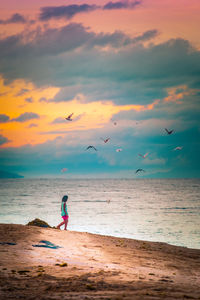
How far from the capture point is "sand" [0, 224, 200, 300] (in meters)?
7.20

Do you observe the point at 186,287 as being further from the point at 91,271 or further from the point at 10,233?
the point at 10,233

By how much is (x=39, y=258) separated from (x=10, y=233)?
4.26 meters

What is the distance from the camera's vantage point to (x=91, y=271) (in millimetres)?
9477

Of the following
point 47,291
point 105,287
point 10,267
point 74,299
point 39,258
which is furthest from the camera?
point 39,258

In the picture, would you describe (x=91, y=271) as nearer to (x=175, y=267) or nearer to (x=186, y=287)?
(x=186, y=287)

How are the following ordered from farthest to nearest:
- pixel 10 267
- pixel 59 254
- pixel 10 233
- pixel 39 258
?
pixel 10 233 → pixel 59 254 → pixel 39 258 → pixel 10 267

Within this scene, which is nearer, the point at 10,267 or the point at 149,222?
the point at 10,267

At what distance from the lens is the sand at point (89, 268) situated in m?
7.20

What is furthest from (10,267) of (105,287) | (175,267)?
(175,267)

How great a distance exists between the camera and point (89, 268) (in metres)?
9.98

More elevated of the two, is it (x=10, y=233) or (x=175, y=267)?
(x=10, y=233)

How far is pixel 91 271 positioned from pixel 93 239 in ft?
23.4

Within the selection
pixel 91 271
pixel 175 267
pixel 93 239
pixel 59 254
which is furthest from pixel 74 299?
pixel 93 239

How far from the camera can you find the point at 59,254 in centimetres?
1193
